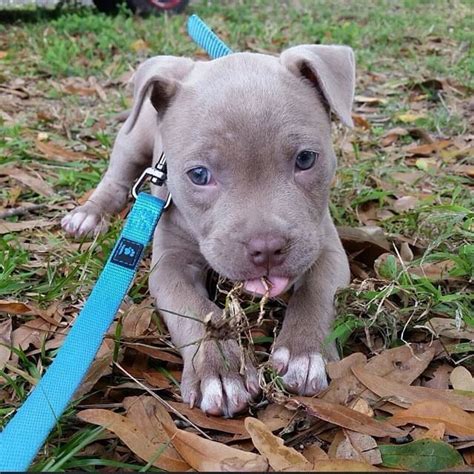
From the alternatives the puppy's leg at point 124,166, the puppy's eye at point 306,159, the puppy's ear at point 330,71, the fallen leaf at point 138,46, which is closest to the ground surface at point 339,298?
the puppy's leg at point 124,166

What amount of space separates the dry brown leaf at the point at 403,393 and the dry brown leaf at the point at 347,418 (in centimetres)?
16

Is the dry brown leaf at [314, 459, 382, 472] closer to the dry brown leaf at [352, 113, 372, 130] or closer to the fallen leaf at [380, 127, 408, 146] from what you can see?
the fallen leaf at [380, 127, 408, 146]

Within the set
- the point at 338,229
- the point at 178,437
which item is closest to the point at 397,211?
the point at 338,229

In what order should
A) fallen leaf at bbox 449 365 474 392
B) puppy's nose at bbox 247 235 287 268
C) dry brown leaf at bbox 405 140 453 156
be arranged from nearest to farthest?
1. fallen leaf at bbox 449 365 474 392
2. puppy's nose at bbox 247 235 287 268
3. dry brown leaf at bbox 405 140 453 156

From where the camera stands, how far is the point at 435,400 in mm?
2252

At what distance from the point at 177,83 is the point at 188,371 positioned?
1.35 meters

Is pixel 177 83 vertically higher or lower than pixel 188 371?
higher

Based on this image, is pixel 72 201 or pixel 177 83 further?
pixel 72 201

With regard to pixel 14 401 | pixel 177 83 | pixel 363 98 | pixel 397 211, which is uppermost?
pixel 177 83

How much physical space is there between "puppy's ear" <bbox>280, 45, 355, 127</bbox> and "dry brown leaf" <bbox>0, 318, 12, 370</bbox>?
1.65 meters

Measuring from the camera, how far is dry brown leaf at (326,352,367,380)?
2439 millimetres

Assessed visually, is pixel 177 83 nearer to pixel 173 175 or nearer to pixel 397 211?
pixel 173 175

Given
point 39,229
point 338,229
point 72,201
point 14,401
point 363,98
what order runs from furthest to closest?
point 363,98 → point 72,201 → point 39,229 → point 338,229 → point 14,401

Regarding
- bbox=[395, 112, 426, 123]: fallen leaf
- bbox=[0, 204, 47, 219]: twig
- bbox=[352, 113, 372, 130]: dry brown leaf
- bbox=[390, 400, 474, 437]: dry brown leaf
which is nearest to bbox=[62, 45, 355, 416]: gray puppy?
bbox=[390, 400, 474, 437]: dry brown leaf
